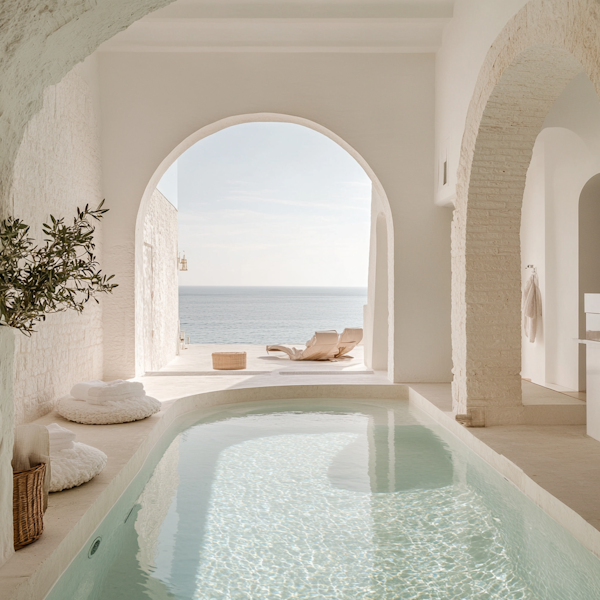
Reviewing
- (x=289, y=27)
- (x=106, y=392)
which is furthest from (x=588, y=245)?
(x=106, y=392)

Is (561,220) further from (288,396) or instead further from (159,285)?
(159,285)

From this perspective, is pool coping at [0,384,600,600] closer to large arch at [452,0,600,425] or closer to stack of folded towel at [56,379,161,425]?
stack of folded towel at [56,379,161,425]

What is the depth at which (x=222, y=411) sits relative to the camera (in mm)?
6809

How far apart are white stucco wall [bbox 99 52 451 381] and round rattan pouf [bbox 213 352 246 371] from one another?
57.6 inches

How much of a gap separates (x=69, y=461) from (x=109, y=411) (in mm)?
Result: 1812

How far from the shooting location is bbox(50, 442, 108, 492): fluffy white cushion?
3420 mm

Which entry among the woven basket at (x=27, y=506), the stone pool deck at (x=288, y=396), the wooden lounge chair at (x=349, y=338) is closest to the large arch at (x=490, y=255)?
the stone pool deck at (x=288, y=396)

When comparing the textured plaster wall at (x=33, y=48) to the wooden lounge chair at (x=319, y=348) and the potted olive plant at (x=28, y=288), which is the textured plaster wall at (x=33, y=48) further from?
the wooden lounge chair at (x=319, y=348)

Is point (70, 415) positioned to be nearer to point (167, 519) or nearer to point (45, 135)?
point (167, 519)

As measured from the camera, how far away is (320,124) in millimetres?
7863

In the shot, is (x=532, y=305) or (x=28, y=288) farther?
(x=532, y=305)

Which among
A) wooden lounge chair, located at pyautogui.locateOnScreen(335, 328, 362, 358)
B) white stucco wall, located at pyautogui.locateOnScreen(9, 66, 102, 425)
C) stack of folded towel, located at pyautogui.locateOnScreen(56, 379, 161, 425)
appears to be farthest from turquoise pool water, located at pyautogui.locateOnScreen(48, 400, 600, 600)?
wooden lounge chair, located at pyautogui.locateOnScreen(335, 328, 362, 358)

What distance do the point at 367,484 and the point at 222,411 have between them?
9.37 ft

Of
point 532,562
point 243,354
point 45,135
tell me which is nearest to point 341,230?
point 243,354
